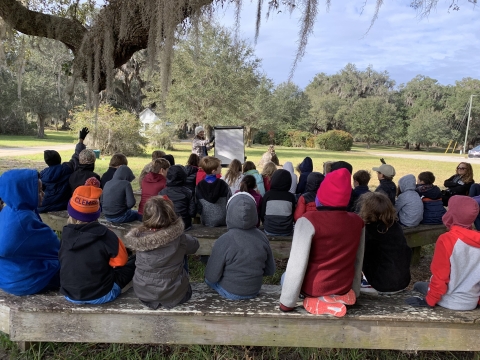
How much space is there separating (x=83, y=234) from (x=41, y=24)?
3584mm

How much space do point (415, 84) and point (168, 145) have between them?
47087 millimetres

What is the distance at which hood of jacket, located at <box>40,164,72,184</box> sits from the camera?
4.96 meters

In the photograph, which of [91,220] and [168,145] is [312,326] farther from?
[168,145]

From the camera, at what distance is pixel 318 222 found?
240cm

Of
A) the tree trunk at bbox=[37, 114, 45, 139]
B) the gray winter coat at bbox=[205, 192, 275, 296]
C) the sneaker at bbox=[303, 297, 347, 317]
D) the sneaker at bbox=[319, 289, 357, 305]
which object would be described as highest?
the tree trunk at bbox=[37, 114, 45, 139]

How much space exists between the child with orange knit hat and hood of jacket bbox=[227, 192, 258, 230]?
79cm

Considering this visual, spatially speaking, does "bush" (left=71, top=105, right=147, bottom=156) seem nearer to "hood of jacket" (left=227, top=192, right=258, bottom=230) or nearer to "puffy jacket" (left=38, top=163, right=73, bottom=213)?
"puffy jacket" (left=38, top=163, right=73, bottom=213)

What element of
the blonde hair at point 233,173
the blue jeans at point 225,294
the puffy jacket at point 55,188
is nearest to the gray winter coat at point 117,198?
the puffy jacket at point 55,188

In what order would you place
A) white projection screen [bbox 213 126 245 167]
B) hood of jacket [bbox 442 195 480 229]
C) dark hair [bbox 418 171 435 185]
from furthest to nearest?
white projection screen [bbox 213 126 245 167] → dark hair [bbox 418 171 435 185] → hood of jacket [bbox 442 195 480 229]

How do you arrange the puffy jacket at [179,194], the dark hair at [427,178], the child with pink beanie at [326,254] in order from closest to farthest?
the child with pink beanie at [326,254] < the puffy jacket at [179,194] < the dark hair at [427,178]

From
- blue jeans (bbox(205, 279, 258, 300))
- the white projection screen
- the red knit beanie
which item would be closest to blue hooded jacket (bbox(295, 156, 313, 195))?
blue jeans (bbox(205, 279, 258, 300))

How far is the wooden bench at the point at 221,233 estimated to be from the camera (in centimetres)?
405

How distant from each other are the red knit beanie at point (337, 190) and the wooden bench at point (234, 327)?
74cm

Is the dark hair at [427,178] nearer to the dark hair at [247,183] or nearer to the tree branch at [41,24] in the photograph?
the dark hair at [247,183]
